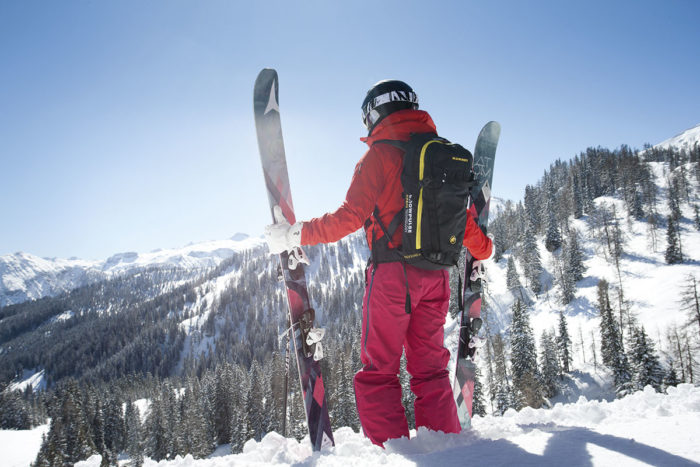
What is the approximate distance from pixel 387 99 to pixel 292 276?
87.3 inches

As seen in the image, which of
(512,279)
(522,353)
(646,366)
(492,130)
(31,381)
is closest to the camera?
(492,130)

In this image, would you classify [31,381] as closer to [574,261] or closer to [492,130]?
[492,130]

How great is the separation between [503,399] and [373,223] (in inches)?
1451

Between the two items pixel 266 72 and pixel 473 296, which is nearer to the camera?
pixel 266 72

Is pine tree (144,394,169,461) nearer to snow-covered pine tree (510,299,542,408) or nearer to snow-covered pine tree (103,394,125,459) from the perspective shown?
snow-covered pine tree (103,394,125,459)

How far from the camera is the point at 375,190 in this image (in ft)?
9.41

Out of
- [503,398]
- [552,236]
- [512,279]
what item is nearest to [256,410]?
[503,398]

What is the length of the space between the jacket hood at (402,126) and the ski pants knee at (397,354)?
1162mm

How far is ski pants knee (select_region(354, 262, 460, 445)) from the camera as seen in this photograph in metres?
2.78

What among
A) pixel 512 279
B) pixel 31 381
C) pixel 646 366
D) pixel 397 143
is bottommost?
pixel 31 381

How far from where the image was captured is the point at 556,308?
2313 inches

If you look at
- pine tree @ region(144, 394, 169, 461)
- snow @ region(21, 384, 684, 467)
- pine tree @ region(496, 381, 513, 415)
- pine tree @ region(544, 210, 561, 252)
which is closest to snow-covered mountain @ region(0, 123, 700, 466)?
snow @ region(21, 384, 684, 467)

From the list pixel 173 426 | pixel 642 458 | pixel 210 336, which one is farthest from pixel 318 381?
pixel 210 336

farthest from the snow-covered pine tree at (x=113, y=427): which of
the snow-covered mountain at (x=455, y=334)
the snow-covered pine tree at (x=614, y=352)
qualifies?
the snow-covered pine tree at (x=614, y=352)
